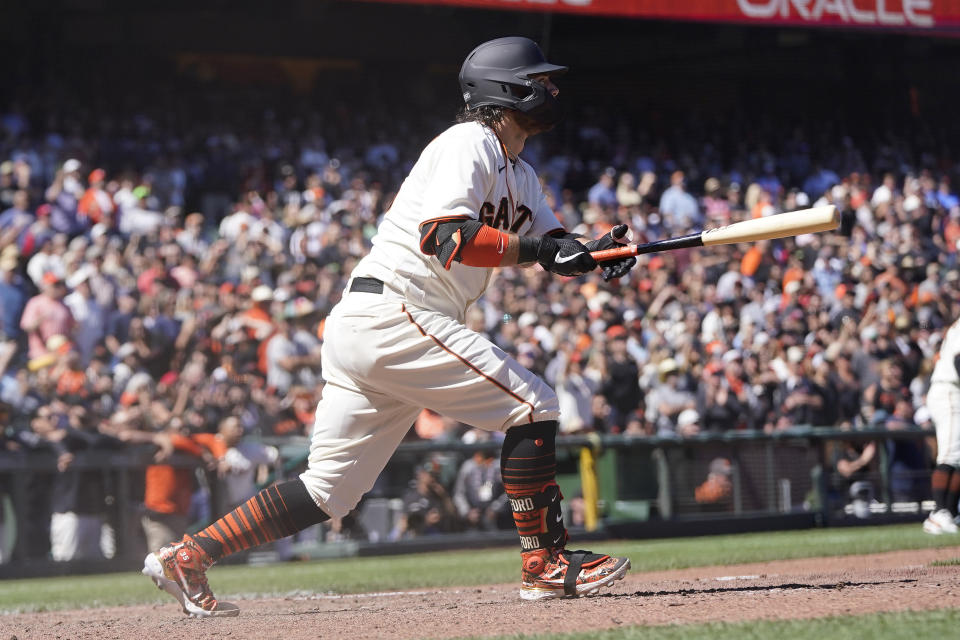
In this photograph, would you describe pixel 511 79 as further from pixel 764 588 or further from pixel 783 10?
pixel 783 10

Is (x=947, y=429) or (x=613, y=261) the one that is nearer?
(x=613, y=261)

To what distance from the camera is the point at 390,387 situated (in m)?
4.62

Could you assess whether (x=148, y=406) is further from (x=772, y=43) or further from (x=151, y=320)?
(x=772, y=43)

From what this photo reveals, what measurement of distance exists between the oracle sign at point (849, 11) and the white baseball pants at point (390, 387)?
15.7 metres

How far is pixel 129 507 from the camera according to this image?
31.9 ft

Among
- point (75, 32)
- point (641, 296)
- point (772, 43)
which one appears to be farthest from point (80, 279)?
point (772, 43)

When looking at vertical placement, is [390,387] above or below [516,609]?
above

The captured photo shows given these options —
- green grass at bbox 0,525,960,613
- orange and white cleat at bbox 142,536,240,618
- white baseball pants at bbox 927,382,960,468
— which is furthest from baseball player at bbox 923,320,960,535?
orange and white cleat at bbox 142,536,240,618

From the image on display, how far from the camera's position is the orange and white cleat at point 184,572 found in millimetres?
4820

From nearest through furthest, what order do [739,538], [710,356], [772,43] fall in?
1. [739,538]
2. [710,356]
3. [772,43]

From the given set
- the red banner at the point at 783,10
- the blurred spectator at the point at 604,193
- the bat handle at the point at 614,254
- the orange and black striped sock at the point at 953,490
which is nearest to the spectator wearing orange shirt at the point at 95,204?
the red banner at the point at 783,10

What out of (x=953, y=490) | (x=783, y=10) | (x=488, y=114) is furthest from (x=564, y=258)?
(x=783, y=10)

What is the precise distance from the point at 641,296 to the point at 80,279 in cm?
612

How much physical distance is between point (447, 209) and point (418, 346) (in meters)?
0.48
